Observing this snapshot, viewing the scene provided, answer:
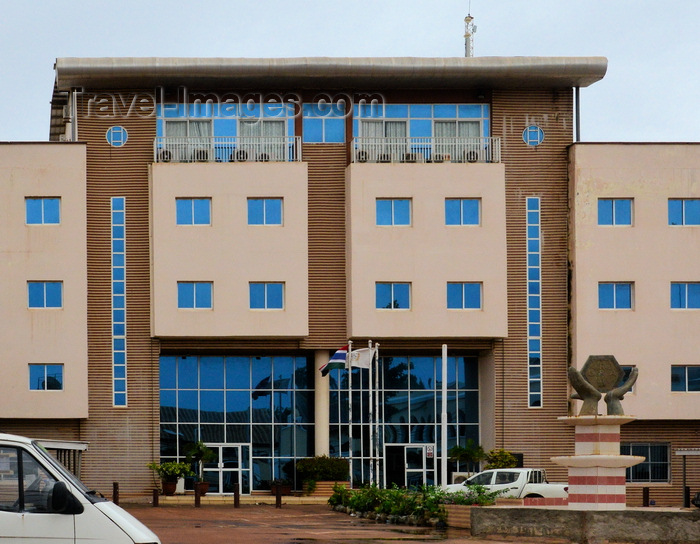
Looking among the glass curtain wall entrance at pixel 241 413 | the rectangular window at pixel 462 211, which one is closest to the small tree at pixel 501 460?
the glass curtain wall entrance at pixel 241 413

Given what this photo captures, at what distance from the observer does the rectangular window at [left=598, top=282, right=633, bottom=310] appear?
47.4 metres

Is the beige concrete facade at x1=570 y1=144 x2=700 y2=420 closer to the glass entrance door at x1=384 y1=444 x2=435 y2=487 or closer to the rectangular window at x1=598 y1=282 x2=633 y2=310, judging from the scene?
the rectangular window at x1=598 y1=282 x2=633 y2=310

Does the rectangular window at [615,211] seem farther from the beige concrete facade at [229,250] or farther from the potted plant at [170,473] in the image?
the potted plant at [170,473]

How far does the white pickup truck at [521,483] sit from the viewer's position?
1443 inches

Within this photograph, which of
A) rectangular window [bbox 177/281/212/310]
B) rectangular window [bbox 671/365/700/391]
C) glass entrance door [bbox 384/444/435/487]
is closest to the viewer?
rectangular window [bbox 177/281/212/310]

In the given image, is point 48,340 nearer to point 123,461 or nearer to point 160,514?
point 123,461

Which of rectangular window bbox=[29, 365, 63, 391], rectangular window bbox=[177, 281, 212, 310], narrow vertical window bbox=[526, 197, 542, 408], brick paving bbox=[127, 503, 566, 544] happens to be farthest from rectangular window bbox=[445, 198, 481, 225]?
rectangular window bbox=[29, 365, 63, 391]

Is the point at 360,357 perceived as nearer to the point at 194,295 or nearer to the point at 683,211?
the point at 194,295

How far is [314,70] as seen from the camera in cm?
4709

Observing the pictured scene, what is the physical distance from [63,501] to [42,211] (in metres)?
37.0

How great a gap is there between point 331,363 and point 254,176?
308 inches

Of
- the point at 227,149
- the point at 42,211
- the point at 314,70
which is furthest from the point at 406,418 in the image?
the point at 42,211

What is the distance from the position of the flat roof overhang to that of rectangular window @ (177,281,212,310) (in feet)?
24.9

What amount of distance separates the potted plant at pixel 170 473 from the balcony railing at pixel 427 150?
1309 cm
